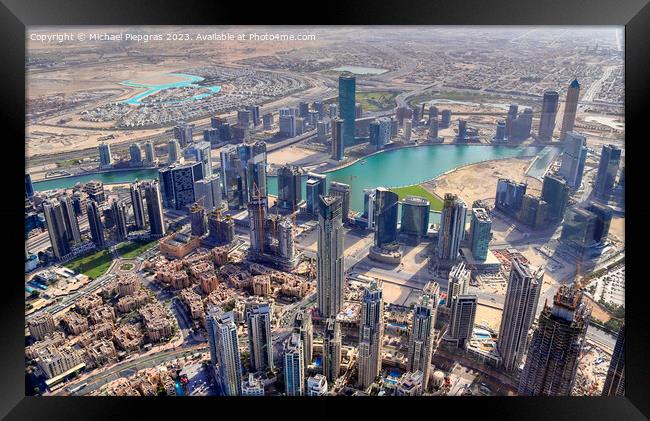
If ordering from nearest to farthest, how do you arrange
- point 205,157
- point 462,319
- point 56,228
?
point 462,319 < point 56,228 < point 205,157

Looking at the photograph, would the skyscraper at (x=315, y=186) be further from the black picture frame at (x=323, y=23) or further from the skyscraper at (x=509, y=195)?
the black picture frame at (x=323, y=23)

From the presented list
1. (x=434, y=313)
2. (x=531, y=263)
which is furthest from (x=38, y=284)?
(x=531, y=263)

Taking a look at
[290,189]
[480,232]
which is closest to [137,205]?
[290,189]

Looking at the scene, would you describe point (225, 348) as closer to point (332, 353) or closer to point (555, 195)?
point (332, 353)

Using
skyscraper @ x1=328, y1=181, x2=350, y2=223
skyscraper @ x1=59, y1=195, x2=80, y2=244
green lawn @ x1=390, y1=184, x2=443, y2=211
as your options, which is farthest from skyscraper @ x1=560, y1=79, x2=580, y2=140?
skyscraper @ x1=59, y1=195, x2=80, y2=244

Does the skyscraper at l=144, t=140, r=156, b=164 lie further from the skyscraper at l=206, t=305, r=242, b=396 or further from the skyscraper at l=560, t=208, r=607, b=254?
the skyscraper at l=560, t=208, r=607, b=254

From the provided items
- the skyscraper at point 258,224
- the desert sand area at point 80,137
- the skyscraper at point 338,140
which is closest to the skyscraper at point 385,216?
Result: the skyscraper at point 338,140

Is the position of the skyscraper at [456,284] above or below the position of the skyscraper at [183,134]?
below
